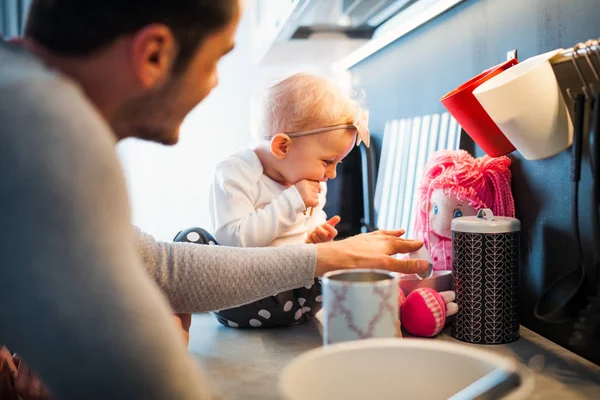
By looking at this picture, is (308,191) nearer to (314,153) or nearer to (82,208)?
(314,153)

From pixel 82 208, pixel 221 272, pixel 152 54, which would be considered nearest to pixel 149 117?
pixel 152 54

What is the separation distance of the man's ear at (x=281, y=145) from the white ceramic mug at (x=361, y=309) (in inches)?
23.1

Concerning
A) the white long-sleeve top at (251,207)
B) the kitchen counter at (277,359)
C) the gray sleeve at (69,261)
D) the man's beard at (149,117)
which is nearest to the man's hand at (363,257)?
the kitchen counter at (277,359)

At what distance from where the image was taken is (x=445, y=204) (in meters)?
1.03

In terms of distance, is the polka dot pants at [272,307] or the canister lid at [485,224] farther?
the polka dot pants at [272,307]

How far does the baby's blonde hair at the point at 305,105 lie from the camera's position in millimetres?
Result: 1178

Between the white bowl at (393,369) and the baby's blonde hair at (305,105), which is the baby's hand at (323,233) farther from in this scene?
the white bowl at (393,369)

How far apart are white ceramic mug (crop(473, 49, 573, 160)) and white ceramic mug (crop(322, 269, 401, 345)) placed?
319 millimetres

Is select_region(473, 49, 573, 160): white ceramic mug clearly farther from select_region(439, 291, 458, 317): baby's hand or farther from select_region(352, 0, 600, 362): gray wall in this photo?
select_region(439, 291, 458, 317): baby's hand

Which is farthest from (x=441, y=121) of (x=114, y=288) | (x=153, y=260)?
(x=114, y=288)

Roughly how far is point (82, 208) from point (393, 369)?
0.33 metres

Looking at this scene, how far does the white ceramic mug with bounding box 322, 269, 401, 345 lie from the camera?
0.62 m

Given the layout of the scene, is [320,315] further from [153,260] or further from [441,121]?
[441,121]

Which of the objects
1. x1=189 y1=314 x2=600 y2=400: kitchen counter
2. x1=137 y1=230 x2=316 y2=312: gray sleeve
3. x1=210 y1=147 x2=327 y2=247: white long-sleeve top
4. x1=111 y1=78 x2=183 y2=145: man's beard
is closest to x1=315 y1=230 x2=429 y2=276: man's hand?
x1=137 y1=230 x2=316 y2=312: gray sleeve
